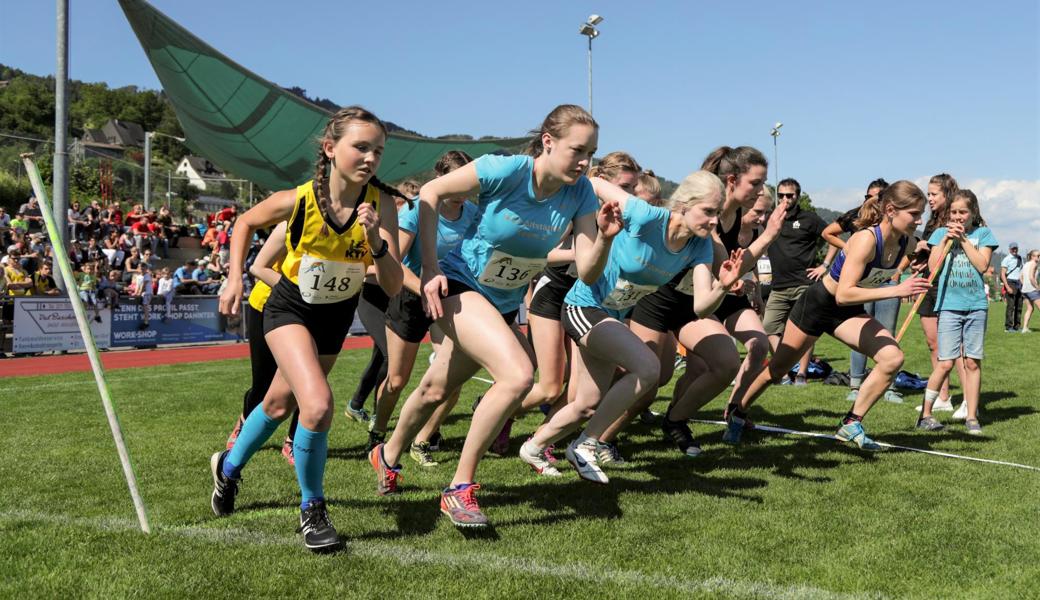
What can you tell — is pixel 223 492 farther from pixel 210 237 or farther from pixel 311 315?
pixel 210 237

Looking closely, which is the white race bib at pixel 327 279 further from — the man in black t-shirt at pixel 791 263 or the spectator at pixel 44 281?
the spectator at pixel 44 281

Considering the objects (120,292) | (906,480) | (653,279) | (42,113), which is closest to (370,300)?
(653,279)

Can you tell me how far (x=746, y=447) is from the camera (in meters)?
6.46

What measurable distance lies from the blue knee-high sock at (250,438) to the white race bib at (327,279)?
667mm

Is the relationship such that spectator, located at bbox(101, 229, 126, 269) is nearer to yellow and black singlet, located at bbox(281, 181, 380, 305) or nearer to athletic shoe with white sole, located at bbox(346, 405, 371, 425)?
athletic shoe with white sole, located at bbox(346, 405, 371, 425)

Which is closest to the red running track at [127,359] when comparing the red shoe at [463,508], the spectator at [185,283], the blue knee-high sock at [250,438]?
the spectator at [185,283]

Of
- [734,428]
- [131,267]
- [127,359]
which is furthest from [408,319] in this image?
[131,267]

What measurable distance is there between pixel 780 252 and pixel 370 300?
5.57 metres

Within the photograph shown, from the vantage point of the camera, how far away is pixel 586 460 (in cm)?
481

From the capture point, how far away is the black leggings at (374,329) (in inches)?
256

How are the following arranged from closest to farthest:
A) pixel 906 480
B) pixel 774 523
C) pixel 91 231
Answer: pixel 774 523 → pixel 906 480 → pixel 91 231

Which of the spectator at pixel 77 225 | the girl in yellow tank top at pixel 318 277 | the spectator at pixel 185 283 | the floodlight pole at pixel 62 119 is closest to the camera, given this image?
the girl in yellow tank top at pixel 318 277

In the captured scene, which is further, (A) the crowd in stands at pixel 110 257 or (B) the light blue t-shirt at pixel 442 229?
(A) the crowd in stands at pixel 110 257

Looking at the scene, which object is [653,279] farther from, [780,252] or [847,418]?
[780,252]
